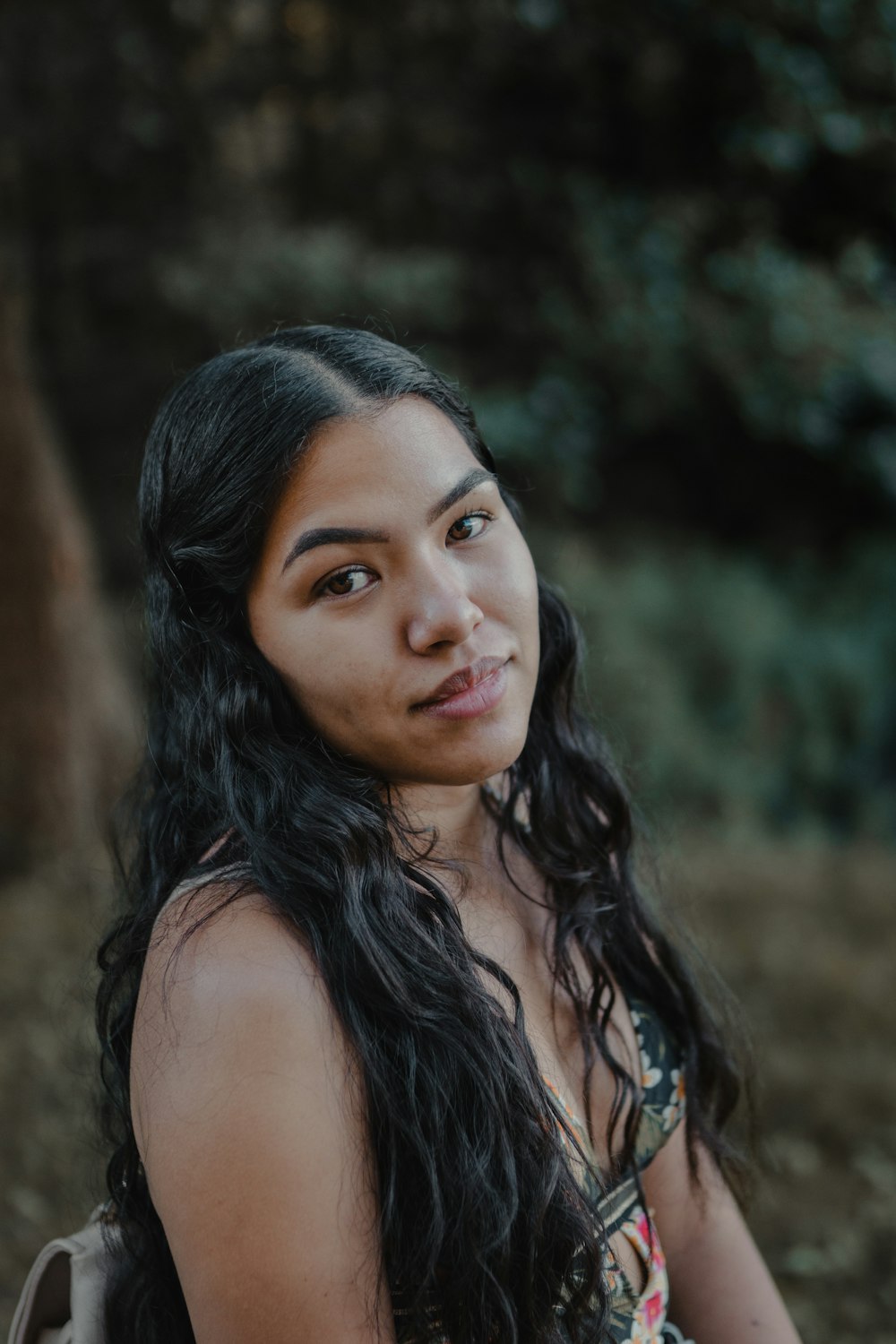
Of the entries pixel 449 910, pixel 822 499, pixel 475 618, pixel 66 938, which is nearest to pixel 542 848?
pixel 449 910

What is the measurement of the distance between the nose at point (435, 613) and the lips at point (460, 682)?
4cm

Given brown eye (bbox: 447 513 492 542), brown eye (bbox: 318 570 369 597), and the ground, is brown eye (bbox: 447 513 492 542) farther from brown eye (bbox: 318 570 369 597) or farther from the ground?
the ground

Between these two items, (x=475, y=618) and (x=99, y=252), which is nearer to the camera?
(x=475, y=618)

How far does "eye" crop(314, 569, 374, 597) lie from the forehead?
0.06 metres

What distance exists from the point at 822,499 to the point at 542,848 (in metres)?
7.46

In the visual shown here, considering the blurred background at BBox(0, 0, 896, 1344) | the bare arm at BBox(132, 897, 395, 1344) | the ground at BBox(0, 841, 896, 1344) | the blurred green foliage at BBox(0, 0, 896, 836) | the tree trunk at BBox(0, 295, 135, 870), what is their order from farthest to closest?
the blurred green foliage at BBox(0, 0, 896, 836) < the tree trunk at BBox(0, 295, 135, 870) < the blurred background at BBox(0, 0, 896, 1344) < the ground at BBox(0, 841, 896, 1344) < the bare arm at BBox(132, 897, 395, 1344)

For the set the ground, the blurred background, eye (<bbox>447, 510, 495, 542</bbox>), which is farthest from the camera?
the blurred background

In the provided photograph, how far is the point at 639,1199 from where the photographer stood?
1696 millimetres

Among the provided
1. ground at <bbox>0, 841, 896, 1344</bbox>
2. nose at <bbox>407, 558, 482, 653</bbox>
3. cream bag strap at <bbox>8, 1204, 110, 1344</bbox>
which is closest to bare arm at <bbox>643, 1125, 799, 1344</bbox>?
ground at <bbox>0, 841, 896, 1344</bbox>

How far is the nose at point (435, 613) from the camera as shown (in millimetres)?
1440

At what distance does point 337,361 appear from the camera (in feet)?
5.13

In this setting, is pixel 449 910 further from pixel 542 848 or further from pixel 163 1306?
pixel 163 1306

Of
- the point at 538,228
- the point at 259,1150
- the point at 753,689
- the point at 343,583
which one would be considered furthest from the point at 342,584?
the point at 753,689

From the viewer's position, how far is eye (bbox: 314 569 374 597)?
147cm
